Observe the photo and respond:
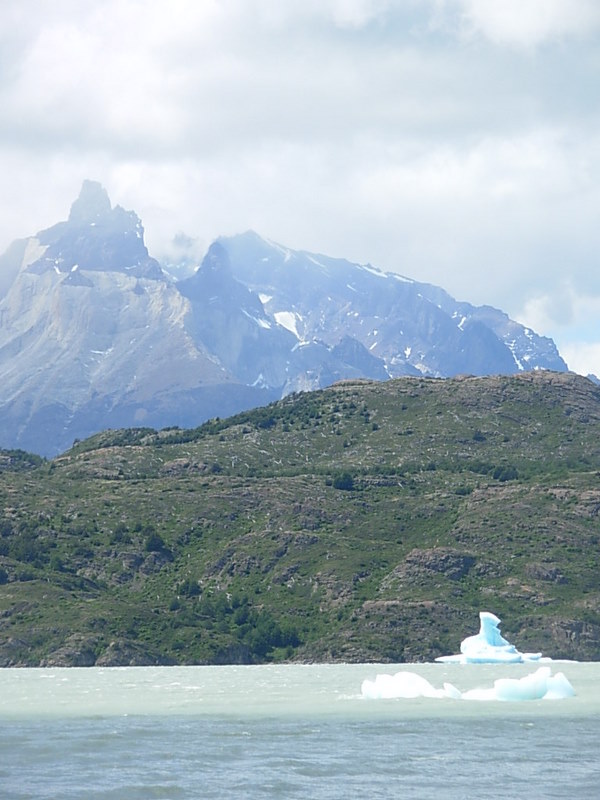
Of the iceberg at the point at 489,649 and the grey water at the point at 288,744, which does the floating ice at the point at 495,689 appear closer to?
the grey water at the point at 288,744

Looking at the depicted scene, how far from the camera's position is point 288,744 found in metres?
73.8

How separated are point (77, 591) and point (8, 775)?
124907 millimetres

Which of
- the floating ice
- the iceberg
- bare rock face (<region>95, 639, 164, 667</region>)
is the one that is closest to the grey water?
the floating ice

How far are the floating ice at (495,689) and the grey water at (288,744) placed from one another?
0.77 metres

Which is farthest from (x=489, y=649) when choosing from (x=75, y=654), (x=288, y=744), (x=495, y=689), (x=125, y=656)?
(x=288, y=744)

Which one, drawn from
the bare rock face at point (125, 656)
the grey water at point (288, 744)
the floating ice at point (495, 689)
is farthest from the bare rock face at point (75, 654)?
the floating ice at point (495, 689)

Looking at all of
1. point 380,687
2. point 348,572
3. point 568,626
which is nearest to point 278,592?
point 348,572

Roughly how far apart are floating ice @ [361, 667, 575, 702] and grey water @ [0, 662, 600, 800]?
775mm

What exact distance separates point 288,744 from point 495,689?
92.5 ft

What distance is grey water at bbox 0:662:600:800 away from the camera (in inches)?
2363

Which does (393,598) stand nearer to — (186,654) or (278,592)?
(278,592)

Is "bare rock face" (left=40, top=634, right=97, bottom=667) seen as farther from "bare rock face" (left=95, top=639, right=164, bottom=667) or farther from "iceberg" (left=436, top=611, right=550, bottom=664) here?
"iceberg" (left=436, top=611, right=550, bottom=664)

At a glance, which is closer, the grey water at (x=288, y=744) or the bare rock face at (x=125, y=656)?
the grey water at (x=288, y=744)

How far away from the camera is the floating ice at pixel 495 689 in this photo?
96.0 metres
